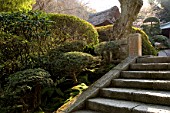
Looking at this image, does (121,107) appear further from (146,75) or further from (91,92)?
(146,75)

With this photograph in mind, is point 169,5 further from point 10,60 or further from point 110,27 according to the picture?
point 10,60

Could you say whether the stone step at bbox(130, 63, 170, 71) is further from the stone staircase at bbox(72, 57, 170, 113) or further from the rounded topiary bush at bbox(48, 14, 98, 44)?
the rounded topiary bush at bbox(48, 14, 98, 44)

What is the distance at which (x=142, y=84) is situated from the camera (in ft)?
12.1

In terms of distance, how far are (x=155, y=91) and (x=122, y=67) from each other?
49.4 inches

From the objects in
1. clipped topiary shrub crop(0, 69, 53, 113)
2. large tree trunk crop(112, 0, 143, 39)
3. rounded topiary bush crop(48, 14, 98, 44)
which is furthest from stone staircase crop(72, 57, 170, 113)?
rounded topiary bush crop(48, 14, 98, 44)

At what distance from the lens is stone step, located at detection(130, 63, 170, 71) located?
4.07m

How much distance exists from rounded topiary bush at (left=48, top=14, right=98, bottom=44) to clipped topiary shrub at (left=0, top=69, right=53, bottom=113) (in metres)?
2.59

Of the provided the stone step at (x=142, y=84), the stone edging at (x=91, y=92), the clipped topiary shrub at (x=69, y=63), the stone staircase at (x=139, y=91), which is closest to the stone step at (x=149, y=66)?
the stone staircase at (x=139, y=91)

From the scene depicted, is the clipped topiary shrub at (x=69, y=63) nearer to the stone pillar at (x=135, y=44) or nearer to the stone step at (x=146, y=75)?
the stone step at (x=146, y=75)

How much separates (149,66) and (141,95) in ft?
3.65

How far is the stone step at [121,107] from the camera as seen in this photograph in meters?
2.90

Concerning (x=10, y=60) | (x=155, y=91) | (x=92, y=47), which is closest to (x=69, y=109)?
(x=155, y=91)

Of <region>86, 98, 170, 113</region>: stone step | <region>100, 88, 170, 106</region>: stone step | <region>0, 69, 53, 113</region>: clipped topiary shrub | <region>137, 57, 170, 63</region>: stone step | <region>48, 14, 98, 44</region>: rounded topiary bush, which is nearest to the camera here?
<region>86, 98, 170, 113</region>: stone step

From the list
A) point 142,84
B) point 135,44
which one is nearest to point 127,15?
point 135,44
